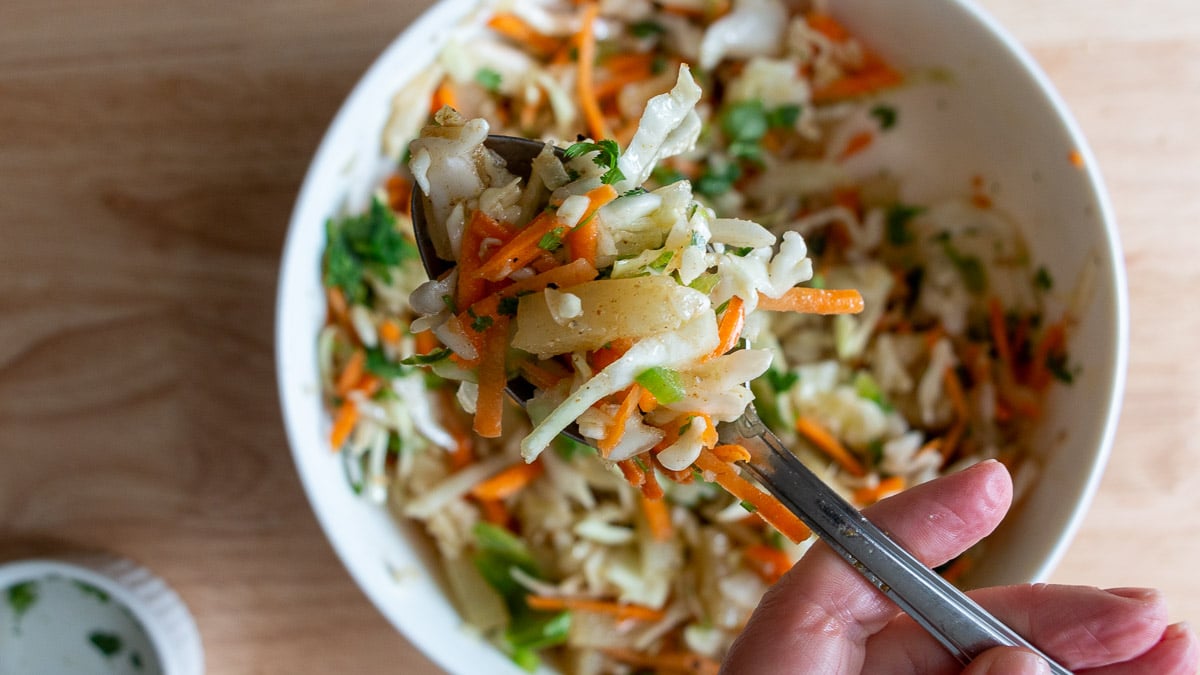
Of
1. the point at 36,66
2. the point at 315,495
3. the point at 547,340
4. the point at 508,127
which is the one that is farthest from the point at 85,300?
the point at 547,340

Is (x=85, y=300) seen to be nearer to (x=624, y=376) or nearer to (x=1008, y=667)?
(x=624, y=376)

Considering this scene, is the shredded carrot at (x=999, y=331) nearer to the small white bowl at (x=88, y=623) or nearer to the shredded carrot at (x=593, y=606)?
the shredded carrot at (x=593, y=606)

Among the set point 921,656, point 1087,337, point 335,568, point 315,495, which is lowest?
point 335,568

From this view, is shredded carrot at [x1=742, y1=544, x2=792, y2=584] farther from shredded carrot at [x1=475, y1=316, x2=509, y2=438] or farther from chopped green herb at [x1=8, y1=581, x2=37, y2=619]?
chopped green herb at [x1=8, y1=581, x2=37, y2=619]

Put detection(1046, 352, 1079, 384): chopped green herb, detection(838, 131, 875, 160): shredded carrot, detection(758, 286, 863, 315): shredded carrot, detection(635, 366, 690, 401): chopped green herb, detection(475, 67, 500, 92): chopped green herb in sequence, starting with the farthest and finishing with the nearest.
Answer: detection(838, 131, 875, 160): shredded carrot → detection(475, 67, 500, 92): chopped green herb → detection(1046, 352, 1079, 384): chopped green herb → detection(758, 286, 863, 315): shredded carrot → detection(635, 366, 690, 401): chopped green herb

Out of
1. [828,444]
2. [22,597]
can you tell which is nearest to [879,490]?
[828,444]

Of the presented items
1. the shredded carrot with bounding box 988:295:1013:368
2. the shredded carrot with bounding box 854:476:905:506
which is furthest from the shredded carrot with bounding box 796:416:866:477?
the shredded carrot with bounding box 988:295:1013:368
